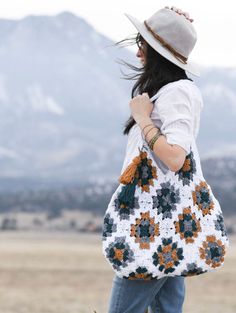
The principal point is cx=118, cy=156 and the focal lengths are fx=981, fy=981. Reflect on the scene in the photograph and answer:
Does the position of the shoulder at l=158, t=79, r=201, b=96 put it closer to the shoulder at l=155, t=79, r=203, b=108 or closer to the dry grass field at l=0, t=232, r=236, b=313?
the shoulder at l=155, t=79, r=203, b=108

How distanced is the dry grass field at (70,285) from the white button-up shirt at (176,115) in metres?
12.4

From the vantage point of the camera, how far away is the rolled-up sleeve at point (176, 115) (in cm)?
304

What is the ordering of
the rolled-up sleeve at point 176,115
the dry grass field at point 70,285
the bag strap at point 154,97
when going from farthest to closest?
the dry grass field at point 70,285 < the bag strap at point 154,97 < the rolled-up sleeve at point 176,115

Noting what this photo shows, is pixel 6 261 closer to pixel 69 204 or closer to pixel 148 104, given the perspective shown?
pixel 148 104

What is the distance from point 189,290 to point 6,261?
868 cm

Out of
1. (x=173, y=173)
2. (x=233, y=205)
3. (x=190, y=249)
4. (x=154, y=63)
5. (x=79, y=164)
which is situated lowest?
(x=79, y=164)

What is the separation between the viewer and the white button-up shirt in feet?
10.0

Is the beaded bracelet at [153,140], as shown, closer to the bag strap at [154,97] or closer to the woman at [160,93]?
the woman at [160,93]

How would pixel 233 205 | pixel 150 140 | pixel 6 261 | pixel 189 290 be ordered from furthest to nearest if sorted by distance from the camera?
pixel 233 205
pixel 6 261
pixel 189 290
pixel 150 140

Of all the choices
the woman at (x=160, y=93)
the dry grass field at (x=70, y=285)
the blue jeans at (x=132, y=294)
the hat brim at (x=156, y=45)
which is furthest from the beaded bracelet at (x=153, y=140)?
the dry grass field at (x=70, y=285)

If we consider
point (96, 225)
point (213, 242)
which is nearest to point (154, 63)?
point (213, 242)

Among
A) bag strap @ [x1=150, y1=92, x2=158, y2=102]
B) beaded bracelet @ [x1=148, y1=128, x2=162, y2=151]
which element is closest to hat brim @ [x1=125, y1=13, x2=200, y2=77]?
bag strap @ [x1=150, y1=92, x2=158, y2=102]

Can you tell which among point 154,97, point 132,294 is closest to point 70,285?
point 132,294

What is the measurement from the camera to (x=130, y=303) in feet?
10.5
